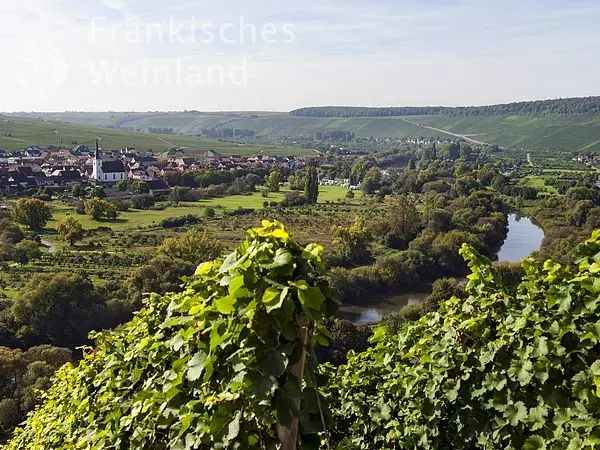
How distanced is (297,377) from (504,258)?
3974 cm

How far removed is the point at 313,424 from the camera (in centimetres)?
237

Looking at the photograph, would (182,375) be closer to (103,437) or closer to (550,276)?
(103,437)

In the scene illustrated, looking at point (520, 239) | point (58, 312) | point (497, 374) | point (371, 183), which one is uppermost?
point (497, 374)

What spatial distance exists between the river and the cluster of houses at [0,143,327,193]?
139ft

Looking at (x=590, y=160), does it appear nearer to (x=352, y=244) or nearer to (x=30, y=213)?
(x=352, y=244)

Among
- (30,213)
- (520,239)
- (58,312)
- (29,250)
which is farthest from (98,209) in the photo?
(520,239)

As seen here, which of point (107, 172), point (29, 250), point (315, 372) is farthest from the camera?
point (107, 172)

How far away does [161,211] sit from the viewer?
55719 mm

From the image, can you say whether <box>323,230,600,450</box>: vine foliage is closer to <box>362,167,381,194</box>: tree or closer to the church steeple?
<box>362,167,381,194</box>: tree

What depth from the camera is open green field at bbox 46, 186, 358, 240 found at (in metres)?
46.9

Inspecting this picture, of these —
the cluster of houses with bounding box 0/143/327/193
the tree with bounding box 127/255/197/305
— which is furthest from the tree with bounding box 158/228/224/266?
the cluster of houses with bounding box 0/143/327/193

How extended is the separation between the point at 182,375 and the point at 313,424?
2.49ft

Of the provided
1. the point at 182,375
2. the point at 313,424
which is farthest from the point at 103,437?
the point at 313,424

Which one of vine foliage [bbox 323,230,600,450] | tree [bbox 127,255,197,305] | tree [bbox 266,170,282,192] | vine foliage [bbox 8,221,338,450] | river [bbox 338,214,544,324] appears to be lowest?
river [bbox 338,214,544,324]
